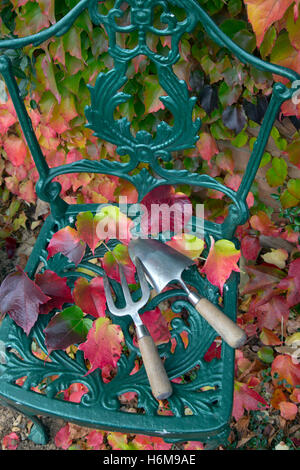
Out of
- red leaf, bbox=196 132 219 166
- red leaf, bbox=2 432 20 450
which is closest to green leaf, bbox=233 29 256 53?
red leaf, bbox=196 132 219 166

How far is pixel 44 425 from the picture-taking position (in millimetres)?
1646

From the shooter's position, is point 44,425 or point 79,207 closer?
point 79,207

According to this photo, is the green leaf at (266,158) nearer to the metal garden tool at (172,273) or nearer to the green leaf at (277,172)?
the green leaf at (277,172)

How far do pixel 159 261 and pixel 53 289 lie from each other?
299 mm

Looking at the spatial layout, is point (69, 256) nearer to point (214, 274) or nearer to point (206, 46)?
point (214, 274)

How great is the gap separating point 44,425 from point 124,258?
86cm

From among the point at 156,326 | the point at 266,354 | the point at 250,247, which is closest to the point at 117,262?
the point at 156,326

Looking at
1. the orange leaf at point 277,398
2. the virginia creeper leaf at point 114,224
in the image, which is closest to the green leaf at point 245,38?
the virginia creeper leaf at point 114,224

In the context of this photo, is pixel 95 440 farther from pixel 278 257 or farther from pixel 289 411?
pixel 278 257

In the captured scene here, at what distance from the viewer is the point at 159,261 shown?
113 centimetres

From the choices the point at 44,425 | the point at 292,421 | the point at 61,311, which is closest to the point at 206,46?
the point at 61,311

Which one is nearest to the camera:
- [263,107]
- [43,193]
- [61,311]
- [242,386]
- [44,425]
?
[61,311]

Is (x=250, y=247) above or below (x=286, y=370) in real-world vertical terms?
above

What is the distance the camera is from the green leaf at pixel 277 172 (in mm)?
1509
